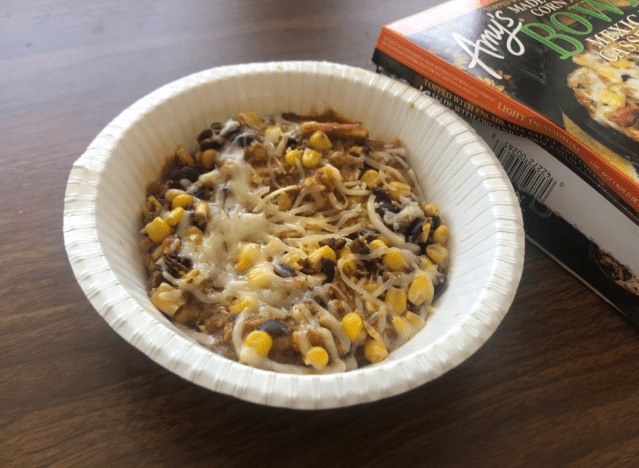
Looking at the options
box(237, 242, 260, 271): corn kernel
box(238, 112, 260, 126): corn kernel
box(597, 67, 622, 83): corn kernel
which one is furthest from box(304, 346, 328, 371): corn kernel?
box(597, 67, 622, 83): corn kernel

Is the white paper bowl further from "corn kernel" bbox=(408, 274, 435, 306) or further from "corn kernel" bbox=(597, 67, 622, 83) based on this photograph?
"corn kernel" bbox=(597, 67, 622, 83)

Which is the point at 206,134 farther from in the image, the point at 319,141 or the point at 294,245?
the point at 294,245

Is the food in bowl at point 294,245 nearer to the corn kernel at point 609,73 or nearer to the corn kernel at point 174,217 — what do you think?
the corn kernel at point 174,217

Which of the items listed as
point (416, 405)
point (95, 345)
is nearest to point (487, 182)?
point (416, 405)

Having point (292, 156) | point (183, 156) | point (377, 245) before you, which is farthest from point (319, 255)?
point (183, 156)

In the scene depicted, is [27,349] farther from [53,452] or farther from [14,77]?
[14,77]
